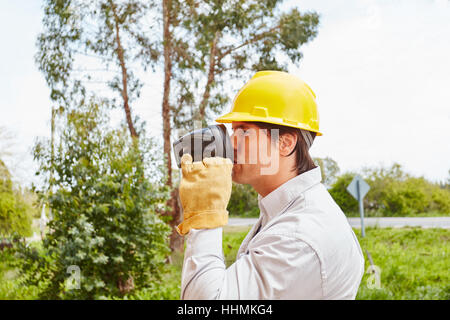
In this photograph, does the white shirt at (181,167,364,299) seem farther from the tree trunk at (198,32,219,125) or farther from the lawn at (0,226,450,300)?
the tree trunk at (198,32,219,125)

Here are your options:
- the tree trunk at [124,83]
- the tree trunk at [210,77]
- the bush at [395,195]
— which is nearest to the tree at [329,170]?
the bush at [395,195]

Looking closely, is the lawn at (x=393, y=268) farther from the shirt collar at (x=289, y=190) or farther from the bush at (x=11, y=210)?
the shirt collar at (x=289, y=190)

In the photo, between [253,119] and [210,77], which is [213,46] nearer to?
[210,77]

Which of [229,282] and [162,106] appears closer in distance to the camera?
[229,282]

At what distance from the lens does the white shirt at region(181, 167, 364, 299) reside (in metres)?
0.75

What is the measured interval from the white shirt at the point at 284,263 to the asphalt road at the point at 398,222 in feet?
20.8

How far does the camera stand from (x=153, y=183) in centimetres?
394

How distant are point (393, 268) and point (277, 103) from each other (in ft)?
14.4

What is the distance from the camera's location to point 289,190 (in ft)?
3.04

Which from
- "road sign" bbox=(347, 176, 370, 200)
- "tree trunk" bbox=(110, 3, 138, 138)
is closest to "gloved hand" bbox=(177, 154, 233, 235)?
"road sign" bbox=(347, 176, 370, 200)

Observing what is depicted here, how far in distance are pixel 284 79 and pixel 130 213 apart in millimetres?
2920

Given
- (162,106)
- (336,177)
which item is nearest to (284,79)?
(162,106)

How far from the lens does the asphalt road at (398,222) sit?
277 inches
